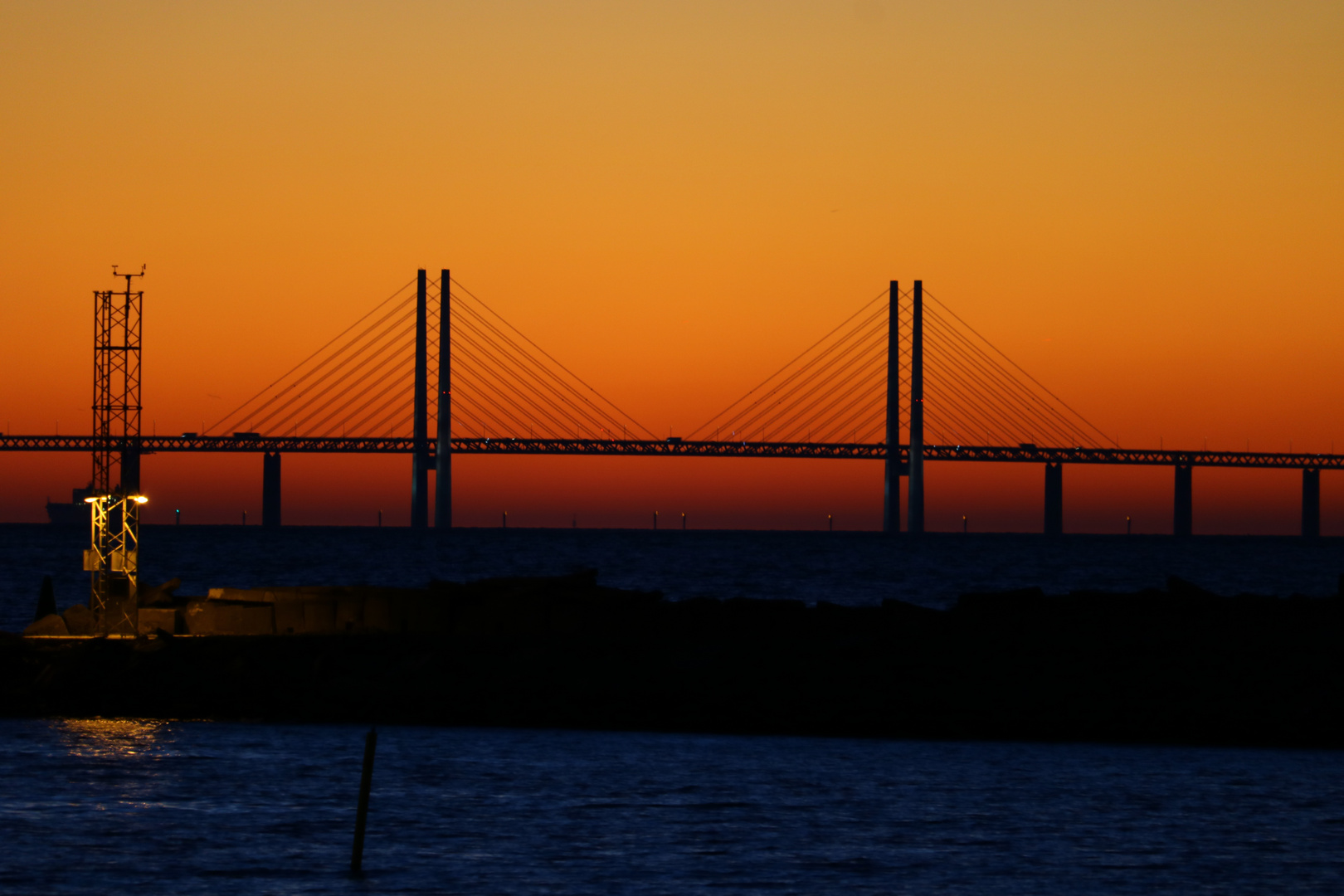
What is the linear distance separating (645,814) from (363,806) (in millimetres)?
3759

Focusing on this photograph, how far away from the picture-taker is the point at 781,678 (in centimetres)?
2331

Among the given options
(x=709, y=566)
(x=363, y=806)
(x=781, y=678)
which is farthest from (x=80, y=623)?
(x=709, y=566)

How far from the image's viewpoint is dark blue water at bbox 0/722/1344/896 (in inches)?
574

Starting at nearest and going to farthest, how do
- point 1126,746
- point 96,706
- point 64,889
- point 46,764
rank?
point 64,889 → point 46,764 → point 1126,746 → point 96,706

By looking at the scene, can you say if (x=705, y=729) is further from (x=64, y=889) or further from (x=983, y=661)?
(x=64, y=889)

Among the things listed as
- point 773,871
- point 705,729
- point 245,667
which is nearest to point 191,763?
point 245,667

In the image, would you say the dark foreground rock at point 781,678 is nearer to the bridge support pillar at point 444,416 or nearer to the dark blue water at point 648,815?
the dark blue water at point 648,815

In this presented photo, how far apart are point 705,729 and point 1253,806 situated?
282 inches

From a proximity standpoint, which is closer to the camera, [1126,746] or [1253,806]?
[1253,806]

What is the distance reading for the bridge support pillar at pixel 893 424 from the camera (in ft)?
341

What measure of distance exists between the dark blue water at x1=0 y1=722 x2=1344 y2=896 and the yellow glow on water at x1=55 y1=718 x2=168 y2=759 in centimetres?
7

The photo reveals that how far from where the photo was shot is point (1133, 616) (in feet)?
84.8

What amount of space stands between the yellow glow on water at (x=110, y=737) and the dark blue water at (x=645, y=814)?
0.19 feet

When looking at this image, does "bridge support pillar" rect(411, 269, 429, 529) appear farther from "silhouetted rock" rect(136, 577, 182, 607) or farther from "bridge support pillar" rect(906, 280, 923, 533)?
"silhouetted rock" rect(136, 577, 182, 607)
